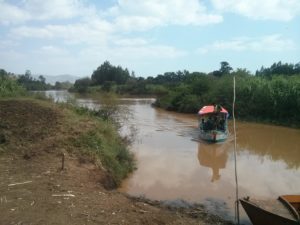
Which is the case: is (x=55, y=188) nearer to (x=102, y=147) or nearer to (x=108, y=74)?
(x=102, y=147)

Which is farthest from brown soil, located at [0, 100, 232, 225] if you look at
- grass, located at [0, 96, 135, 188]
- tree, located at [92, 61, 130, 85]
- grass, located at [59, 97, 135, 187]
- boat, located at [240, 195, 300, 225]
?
tree, located at [92, 61, 130, 85]

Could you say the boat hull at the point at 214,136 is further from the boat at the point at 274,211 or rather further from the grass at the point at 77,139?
the boat at the point at 274,211

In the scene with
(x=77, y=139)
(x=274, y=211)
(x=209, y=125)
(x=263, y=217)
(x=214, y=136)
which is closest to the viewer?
(x=263, y=217)

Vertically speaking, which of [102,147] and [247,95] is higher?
[247,95]

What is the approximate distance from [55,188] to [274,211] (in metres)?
4.59

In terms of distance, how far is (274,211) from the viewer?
7.71 meters

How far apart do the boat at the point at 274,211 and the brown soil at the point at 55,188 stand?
1.03 meters

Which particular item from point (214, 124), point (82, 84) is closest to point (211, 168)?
point (214, 124)

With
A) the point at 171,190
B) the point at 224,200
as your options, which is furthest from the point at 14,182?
the point at 224,200

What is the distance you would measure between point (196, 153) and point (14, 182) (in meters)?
11.4

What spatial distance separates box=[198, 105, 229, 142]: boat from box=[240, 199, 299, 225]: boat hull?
41.6 feet

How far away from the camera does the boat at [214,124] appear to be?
20.6m

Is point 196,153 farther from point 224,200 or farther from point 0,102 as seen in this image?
point 0,102

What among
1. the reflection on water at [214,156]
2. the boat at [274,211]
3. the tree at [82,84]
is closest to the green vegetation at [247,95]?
the reflection on water at [214,156]
